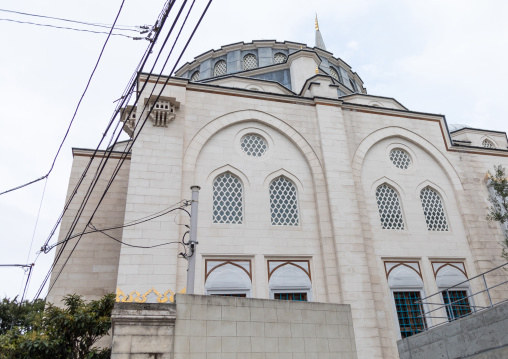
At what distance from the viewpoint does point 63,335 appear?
353 inches

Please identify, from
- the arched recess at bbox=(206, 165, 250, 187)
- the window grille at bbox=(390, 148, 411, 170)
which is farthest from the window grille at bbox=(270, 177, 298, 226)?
the window grille at bbox=(390, 148, 411, 170)

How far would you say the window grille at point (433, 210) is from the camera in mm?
14062

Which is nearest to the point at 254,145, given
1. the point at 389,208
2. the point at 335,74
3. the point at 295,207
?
the point at 295,207

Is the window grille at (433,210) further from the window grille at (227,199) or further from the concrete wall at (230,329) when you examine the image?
the concrete wall at (230,329)

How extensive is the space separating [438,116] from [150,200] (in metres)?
12.1

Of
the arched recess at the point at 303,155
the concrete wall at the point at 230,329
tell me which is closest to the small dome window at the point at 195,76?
the arched recess at the point at 303,155

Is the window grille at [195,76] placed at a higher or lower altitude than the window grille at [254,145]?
higher

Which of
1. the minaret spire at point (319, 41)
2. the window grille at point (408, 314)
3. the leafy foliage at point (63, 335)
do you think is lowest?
the leafy foliage at point (63, 335)

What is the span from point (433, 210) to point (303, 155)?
526 cm

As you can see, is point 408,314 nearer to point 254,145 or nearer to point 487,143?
point 254,145

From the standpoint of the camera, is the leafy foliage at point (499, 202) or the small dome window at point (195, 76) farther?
the small dome window at point (195, 76)

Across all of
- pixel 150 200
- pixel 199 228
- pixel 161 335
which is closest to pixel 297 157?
pixel 199 228

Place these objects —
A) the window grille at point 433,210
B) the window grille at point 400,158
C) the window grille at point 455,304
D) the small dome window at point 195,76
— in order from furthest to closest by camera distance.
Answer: the small dome window at point 195,76 < the window grille at point 400,158 < the window grille at point 433,210 < the window grille at point 455,304

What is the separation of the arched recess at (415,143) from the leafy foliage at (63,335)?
393 inches
